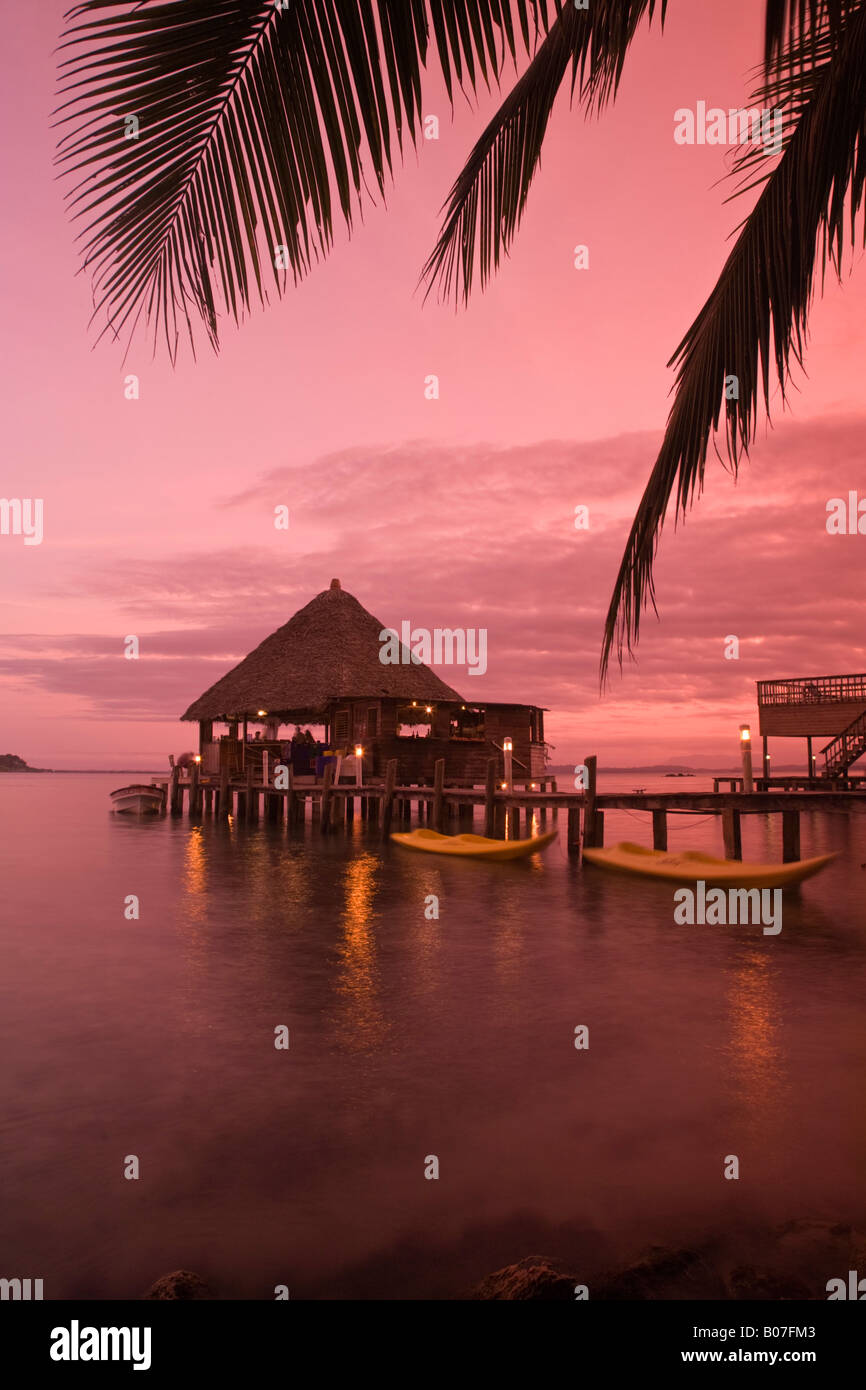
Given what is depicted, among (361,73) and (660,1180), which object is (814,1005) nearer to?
(660,1180)

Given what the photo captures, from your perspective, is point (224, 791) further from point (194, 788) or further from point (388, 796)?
point (388, 796)

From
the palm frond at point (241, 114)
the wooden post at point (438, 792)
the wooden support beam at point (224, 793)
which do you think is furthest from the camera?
the wooden support beam at point (224, 793)

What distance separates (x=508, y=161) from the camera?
3562 millimetres

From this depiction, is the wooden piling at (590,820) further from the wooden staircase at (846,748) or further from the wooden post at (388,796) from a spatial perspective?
the wooden staircase at (846,748)

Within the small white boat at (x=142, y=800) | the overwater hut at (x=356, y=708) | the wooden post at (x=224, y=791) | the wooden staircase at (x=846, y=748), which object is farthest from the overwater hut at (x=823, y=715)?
the small white boat at (x=142, y=800)

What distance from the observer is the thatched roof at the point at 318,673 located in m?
31.1

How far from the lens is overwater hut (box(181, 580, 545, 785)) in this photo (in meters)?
31.2

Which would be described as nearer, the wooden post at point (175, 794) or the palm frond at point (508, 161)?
the palm frond at point (508, 161)

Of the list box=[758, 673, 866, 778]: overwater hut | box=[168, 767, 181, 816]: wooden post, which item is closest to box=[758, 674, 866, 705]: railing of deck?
box=[758, 673, 866, 778]: overwater hut

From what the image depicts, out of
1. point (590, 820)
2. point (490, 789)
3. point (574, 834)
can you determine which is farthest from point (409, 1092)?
point (574, 834)

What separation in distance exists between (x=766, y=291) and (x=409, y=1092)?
6581 millimetres

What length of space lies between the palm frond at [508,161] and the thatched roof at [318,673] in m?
26.8

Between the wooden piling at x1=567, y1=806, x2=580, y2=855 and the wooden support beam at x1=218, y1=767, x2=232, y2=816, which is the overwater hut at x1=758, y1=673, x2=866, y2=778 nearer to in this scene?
the wooden piling at x1=567, y1=806, x2=580, y2=855

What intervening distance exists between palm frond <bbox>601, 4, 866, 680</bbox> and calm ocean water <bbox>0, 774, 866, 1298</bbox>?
4037 mm
